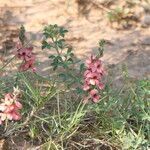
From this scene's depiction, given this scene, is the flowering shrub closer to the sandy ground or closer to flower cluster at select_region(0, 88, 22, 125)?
flower cluster at select_region(0, 88, 22, 125)

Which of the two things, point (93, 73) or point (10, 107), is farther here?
point (93, 73)

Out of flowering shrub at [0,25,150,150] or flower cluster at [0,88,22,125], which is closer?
flower cluster at [0,88,22,125]

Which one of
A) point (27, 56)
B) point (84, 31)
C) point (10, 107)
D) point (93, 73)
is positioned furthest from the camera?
point (84, 31)

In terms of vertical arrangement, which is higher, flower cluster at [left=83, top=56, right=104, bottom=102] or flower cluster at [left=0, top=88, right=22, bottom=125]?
flower cluster at [left=83, top=56, right=104, bottom=102]

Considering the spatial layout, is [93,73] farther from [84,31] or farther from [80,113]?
[84,31]

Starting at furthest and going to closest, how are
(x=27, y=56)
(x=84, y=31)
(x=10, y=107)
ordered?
(x=84, y=31) → (x=27, y=56) → (x=10, y=107)

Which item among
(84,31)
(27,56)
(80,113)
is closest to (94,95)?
(80,113)

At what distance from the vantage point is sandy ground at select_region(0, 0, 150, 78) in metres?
4.12

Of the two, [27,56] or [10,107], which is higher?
[27,56]

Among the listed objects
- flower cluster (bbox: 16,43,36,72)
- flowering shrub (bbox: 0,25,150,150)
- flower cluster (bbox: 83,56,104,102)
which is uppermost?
flower cluster (bbox: 16,43,36,72)

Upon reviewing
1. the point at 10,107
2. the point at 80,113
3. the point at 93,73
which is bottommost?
the point at 80,113

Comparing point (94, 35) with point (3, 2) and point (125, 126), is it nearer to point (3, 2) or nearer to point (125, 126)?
A: point (3, 2)

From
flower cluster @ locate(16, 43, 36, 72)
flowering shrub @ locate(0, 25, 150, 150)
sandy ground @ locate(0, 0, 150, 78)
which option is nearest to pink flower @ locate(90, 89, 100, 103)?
flowering shrub @ locate(0, 25, 150, 150)

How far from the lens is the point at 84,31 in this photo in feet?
14.5
